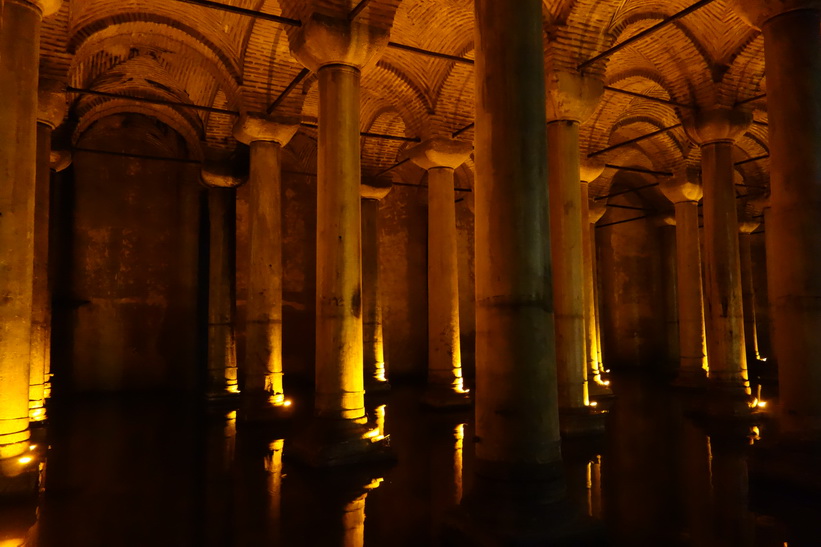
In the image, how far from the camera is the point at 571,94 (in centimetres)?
820

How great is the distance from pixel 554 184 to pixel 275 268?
4662 millimetres

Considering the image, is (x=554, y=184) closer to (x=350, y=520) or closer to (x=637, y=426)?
(x=637, y=426)

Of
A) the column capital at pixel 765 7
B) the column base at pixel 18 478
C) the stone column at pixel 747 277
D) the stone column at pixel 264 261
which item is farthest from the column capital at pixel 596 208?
the column base at pixel 18 478

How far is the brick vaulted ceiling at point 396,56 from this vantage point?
8.41 metres

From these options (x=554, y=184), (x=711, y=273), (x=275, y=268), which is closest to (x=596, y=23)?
(x=554, y=184)

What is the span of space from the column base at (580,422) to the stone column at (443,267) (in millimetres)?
3538

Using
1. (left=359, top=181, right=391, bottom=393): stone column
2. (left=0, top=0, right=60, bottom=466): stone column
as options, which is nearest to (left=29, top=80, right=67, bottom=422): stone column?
(left=0, top=0, right=60, bottom=466): stone column

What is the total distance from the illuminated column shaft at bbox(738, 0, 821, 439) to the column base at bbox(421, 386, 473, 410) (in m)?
5.92

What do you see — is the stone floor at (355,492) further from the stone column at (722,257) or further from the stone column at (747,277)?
the stone column at (747,277)

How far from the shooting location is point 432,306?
38.3ft

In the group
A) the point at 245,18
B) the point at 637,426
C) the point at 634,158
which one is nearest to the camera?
the point at 637,426

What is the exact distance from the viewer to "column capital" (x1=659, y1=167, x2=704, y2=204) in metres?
14.0

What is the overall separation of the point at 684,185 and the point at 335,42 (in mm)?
9912

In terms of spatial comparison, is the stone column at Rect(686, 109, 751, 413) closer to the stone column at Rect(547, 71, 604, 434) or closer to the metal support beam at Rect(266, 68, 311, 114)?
the stone column at Rect(547, 71, 604, 434)
